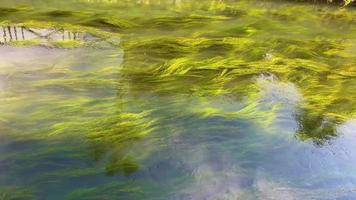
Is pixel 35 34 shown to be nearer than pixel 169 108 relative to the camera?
No

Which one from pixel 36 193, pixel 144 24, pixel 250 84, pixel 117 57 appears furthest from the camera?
pixel 144 24

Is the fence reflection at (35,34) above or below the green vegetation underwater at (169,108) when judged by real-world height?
above

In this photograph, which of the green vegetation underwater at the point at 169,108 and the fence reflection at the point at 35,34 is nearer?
the green vegetation underwater at the point at 169,108

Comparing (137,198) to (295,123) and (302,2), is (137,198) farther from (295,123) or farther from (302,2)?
(302,2)

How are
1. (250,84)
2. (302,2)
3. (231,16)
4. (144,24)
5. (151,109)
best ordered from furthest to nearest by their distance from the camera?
(302,2)
(231,16)
(144,24)
(250,84)
(151,109)

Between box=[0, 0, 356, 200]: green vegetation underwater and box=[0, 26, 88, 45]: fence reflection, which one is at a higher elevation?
box=[0, 26, 88, 45]: fence reflection

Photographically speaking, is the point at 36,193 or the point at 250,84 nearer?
the point at 36,193

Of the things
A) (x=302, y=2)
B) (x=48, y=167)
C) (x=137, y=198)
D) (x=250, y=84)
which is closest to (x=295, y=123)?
(x=250, y=84)

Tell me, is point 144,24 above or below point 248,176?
above
